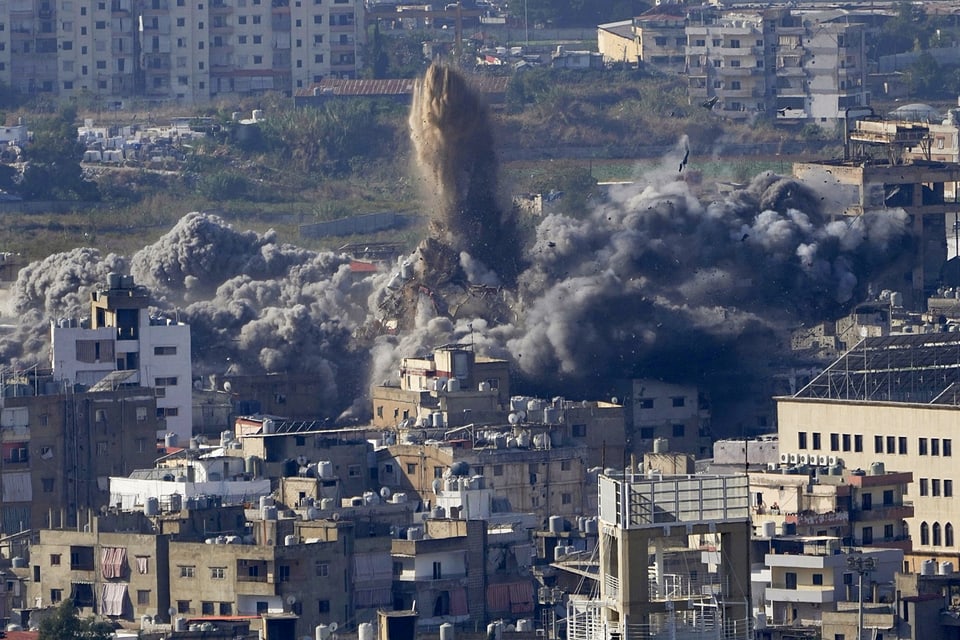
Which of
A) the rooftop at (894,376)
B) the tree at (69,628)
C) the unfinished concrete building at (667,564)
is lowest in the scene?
the tree at (69,628)

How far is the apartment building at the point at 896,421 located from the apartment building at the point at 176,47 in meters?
90.3

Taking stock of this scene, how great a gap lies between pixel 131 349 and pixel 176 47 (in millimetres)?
82852

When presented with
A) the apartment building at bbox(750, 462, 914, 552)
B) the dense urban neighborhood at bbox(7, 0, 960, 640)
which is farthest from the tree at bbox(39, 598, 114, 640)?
the apartment building at bbox(750, 462, 914, 552)


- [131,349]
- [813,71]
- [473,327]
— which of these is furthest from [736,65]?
[131,349]

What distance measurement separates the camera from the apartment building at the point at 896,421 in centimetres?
8619

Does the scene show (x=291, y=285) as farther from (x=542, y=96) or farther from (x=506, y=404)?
(x=542, y=96)

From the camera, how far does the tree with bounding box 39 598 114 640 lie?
61.3 meters

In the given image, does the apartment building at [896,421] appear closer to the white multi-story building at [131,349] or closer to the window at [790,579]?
the window at [790,579]

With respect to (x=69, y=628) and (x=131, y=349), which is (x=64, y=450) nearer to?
(x=131, y=349)

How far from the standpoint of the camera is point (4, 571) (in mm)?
75750

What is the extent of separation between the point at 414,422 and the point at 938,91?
9153 centimetres

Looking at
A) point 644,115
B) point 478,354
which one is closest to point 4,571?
point 478,354

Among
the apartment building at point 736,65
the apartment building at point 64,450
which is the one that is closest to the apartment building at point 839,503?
the apartment building at point 64,450

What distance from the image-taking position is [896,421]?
88.2 m
